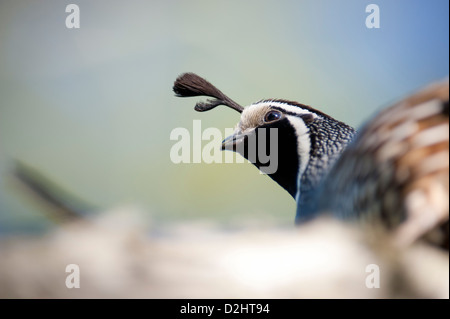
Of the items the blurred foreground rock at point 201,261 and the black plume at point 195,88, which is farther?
the black plume at point 195,88

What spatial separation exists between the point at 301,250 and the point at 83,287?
0.28 meters

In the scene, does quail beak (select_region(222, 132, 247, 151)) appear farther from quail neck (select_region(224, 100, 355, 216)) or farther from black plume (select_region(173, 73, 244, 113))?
black plume (select_region(173, 73, 244, 113))

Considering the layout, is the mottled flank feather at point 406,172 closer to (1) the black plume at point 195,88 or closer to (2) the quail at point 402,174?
(2) the quail at point 402,174

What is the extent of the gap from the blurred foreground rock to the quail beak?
0.66 m

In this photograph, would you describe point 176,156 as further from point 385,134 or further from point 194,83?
point 385,134

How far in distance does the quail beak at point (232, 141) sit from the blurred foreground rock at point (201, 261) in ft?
2.18

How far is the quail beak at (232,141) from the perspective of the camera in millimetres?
1192

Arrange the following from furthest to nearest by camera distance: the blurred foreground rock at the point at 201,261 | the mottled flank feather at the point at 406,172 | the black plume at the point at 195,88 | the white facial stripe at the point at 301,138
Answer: the white facial stripe at the point at 301,138, the black plume at the point at 195,88, the mottled flank feather at the point at 406,172, the blurred foreground rock at the point at 201,261

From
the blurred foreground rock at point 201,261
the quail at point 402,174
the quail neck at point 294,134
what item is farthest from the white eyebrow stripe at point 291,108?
the blurred foreground rock at point 201,261

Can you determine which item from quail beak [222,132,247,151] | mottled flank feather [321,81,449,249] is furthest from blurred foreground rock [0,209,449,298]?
quail beak [222,132,247,151]

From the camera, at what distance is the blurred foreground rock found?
436 millimetres

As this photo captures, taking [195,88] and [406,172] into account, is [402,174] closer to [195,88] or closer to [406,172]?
[406,172]

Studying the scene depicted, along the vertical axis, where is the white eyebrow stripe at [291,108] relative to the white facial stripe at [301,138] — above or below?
above

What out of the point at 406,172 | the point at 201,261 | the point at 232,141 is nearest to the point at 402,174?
the point at 406,172
